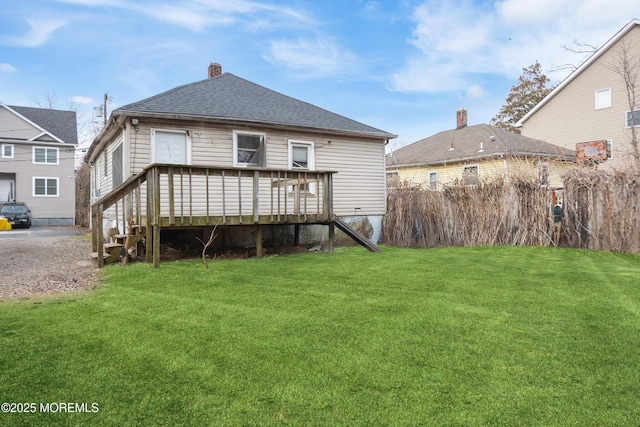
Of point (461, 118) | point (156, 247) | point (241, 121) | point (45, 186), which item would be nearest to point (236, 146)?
point (241, 121)

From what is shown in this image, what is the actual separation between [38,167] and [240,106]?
72.9 ft

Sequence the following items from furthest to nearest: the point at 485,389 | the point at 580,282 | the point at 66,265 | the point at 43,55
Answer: the point at 43,55, the point at 66,265, the point at 580,282, the point at 485,389

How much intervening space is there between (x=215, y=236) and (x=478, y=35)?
1350 cm

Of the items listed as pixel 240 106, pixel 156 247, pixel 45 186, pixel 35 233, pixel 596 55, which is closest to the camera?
pixel 156 247

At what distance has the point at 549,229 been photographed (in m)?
9.88

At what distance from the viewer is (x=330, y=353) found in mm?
3027

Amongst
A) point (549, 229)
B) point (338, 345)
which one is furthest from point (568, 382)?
point (549, 229)

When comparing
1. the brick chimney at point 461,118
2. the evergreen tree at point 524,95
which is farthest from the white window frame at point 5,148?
the evergreen tree at point 524,95

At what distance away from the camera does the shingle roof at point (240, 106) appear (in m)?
9.55

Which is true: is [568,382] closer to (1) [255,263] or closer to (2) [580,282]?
(2) [580,282]

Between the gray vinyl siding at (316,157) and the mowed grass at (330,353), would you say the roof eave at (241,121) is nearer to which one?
the gray vinyl siding at (316,157)

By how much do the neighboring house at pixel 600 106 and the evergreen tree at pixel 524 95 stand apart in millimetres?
11466

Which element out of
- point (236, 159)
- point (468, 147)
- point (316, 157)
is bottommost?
point (236, 159)

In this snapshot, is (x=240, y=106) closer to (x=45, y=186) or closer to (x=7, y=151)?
(x=45, y=186)
